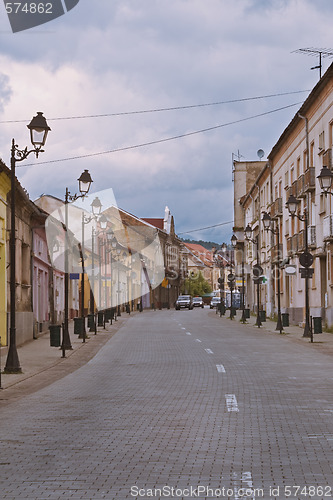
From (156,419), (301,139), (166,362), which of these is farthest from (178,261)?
(156,419)

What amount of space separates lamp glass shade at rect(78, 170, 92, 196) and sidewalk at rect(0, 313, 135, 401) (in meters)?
5.49

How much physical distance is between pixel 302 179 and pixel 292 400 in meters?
28.4

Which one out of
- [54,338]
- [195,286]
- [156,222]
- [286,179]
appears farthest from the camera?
[195,286]

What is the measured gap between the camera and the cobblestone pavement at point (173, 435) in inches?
239

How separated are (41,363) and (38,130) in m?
6.22

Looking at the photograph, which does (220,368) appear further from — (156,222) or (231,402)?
(156,222)

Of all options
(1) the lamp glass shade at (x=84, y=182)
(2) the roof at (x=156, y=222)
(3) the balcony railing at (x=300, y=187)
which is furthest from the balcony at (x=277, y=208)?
(2) the roof at (x=156, y=222)

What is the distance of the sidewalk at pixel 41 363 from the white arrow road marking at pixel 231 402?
358 cm

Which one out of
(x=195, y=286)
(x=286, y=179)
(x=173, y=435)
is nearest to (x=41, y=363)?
(x=173, y=435)

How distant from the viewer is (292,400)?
11.5 meters

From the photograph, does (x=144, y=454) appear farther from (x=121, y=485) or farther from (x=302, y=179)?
(x=302, y=179)

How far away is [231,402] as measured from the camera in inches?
443

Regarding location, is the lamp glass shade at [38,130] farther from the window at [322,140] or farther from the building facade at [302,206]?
the window at [322,140]

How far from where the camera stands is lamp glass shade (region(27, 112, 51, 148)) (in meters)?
16.5
